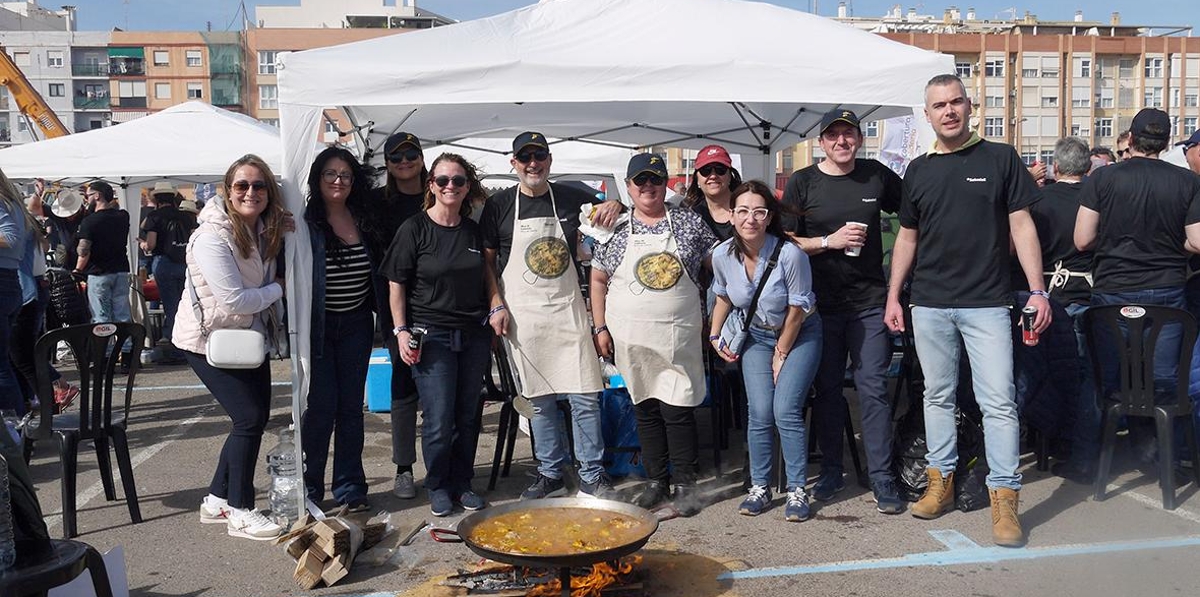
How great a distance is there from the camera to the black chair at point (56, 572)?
8.71 ft

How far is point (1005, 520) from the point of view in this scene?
423 cm

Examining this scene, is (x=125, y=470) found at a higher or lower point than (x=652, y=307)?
lower

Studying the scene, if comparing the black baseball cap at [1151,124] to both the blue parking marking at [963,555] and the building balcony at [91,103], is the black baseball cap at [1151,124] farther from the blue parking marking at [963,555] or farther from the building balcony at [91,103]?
the building balcony at [91,103]

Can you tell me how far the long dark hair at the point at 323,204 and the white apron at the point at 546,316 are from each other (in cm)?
79

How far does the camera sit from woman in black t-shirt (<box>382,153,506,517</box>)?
4.60 m

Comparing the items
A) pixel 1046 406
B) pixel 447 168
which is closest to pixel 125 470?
pixel 447 168

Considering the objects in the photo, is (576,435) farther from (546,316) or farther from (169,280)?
(169,280)

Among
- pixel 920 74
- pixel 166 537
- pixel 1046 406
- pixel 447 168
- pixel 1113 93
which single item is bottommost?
pixel 166 537

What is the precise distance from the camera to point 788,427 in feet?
15.3

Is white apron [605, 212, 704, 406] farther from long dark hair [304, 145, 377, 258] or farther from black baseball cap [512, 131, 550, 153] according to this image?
long dark hair [304, 145, 377, 258]

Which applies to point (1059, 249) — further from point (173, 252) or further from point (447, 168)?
point (173, 252)

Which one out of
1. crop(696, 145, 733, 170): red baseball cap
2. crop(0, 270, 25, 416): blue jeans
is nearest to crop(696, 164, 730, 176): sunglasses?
crop(696, 145, 733, 170): red baseball cap

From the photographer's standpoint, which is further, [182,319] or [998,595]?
[182,319]

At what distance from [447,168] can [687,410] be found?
168cm
